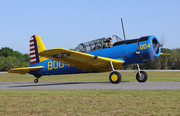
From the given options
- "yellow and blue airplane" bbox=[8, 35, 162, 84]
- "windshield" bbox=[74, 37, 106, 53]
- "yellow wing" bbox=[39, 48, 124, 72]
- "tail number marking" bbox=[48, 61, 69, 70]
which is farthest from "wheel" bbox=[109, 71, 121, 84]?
"tail number marking" bbox=[48, 61, 69, 70]

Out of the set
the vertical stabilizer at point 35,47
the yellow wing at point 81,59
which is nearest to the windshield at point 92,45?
the yellow wing at point 81,59

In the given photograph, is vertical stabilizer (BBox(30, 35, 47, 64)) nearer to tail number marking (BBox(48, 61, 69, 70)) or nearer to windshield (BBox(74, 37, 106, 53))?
tail number marking (BBox(48, 61, 69, 70))

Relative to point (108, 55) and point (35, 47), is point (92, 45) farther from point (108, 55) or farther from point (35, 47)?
point (35, 47)

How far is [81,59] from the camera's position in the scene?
13344mm

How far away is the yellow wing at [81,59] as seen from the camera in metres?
12.4

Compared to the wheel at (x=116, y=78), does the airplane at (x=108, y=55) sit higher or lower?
higher

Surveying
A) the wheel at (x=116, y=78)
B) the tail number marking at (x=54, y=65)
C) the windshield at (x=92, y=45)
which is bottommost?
the wheel at (x=116, y=78)

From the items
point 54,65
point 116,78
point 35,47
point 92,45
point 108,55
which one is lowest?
point 116,78

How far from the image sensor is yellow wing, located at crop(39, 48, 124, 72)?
1242 centimetres

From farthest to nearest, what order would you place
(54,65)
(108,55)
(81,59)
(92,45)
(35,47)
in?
1. (35,47)
2. (54,65)
3. (92,45)
4. (108,55)
5. (81,59)

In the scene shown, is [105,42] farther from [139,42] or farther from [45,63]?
[45,63]

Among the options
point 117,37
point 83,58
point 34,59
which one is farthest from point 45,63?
point 117,37

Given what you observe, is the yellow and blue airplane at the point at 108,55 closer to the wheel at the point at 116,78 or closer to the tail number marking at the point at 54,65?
the wheel at the point at 116,78

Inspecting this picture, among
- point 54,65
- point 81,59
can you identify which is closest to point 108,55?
point 81,59
